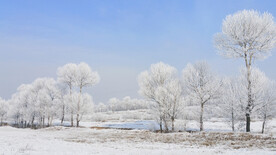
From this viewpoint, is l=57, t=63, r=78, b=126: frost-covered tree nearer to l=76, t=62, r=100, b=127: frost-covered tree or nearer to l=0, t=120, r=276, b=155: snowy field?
l=76, t=62, r=100, b=127: frost-covered tree

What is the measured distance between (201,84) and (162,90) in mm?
5169

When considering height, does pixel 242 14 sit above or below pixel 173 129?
above

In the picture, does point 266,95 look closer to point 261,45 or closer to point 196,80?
point 261,45

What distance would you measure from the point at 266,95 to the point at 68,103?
3497 centimetres

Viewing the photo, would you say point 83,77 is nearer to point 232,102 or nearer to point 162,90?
point 162,90

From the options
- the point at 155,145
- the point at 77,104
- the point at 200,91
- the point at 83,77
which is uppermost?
the point at 83,77

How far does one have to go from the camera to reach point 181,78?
27656 millimetres

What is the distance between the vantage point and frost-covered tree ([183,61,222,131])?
25.3 m

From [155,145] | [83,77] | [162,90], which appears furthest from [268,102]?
[83,77]

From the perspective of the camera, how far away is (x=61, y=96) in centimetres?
4588

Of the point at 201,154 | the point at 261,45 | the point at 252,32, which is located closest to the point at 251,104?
the point at 261,45

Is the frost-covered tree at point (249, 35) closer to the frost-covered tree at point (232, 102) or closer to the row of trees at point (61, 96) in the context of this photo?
the frost-covered tree at point (232, 102)

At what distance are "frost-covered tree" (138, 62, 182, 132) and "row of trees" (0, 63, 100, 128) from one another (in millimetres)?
13737

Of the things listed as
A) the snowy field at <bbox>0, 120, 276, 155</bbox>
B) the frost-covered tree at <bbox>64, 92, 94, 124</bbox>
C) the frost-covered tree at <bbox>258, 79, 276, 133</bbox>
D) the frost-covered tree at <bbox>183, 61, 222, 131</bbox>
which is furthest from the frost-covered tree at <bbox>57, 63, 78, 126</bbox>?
the frost-covered tree at <bbox>258, 79, 276, 133</bbox>
